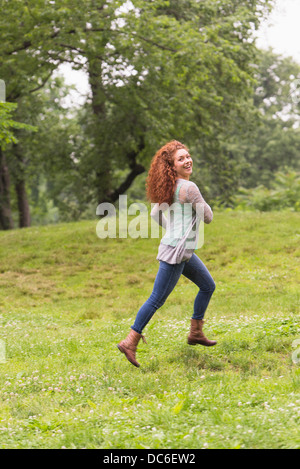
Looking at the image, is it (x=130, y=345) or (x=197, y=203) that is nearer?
(x=197, y=203)

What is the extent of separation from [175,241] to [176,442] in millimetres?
2428

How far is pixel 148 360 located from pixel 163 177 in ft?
7.05

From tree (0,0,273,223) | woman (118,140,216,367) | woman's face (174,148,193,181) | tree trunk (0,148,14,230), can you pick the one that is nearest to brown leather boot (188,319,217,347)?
woman (118,140,216,367)

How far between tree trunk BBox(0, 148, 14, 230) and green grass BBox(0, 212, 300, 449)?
40.4 ft

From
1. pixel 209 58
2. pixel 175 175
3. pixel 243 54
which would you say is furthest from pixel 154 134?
pixel 175 175

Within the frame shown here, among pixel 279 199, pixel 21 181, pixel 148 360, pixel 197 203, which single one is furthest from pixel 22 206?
pixel 197 203

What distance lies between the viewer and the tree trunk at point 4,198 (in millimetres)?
25767

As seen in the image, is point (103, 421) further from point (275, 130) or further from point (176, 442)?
point (275, 130)

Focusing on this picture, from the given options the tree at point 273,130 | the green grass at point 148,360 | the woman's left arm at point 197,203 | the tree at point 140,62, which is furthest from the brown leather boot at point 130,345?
the tree at point 273,130

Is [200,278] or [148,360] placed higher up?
[200,278]

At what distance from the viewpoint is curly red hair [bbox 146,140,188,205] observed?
5.85m

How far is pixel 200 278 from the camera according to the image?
20.2 feet

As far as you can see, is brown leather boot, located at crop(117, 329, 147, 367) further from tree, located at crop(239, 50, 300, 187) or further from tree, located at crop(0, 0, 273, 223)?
tree, located at crop(239, 50, 300, 187)

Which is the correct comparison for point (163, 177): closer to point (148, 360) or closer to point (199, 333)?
point (199, 333)
